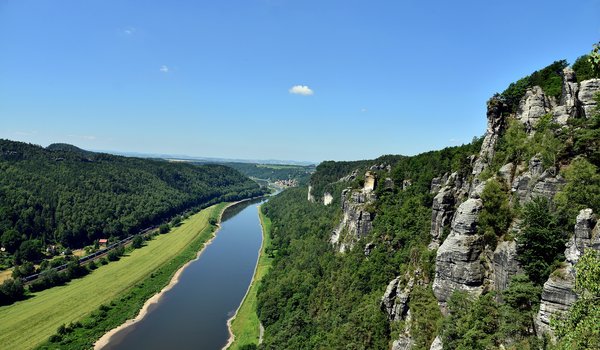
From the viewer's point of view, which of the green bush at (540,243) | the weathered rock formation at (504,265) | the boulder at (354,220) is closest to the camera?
the green bush at (540,243)

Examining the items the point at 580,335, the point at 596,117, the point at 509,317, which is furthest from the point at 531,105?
the point at 580,335

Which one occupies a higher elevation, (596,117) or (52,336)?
(596,117)

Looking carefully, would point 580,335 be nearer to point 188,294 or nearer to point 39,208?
point 188,294

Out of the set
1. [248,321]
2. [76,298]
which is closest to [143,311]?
[76,298]

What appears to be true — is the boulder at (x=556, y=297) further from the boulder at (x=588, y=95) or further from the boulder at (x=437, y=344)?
the boulder at (x=588, y=95)

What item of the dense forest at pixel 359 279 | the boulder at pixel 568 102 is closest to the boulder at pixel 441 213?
the dense forest at pixel 359 279

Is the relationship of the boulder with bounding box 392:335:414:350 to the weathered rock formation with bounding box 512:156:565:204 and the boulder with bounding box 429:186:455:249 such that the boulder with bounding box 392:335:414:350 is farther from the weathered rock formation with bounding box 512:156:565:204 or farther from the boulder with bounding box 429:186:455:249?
the weathered rock formation with bounding box 512:156:565:204
